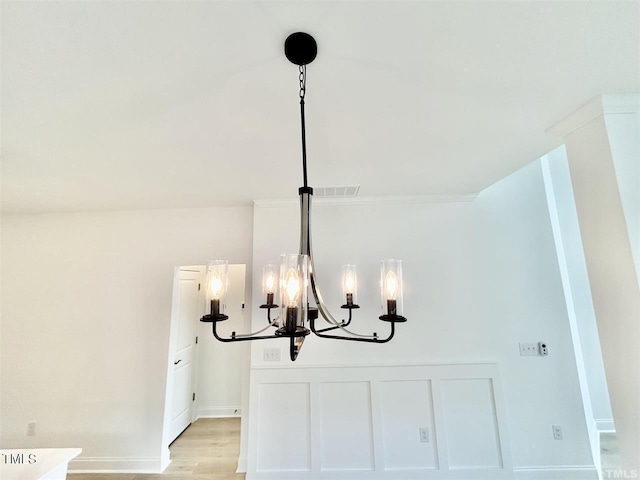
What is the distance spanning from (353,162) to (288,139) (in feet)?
1.84

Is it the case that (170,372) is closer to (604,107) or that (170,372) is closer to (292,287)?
(292,287)

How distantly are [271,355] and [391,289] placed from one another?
185 cm

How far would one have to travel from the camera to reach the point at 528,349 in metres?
2.50

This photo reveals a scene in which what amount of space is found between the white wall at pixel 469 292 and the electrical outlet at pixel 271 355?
45 mm

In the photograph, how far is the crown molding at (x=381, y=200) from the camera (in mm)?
2752

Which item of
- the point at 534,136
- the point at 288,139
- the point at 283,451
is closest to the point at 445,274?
the point at 534,136

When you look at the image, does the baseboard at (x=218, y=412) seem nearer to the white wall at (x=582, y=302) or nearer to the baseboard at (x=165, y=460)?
the baseboard at (x=165, y=460)

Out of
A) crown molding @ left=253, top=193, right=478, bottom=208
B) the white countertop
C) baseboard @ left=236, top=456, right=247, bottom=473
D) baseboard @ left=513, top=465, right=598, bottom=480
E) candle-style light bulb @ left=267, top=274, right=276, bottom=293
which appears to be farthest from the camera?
crown molding @ left=253, top=193, right=478, bottom=208

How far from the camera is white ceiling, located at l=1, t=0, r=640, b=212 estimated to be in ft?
2.98

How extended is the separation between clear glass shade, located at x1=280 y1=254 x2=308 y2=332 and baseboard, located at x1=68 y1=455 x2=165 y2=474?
2.86m

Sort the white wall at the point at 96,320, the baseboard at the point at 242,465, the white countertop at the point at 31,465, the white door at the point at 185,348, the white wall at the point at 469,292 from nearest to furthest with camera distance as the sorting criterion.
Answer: the white countertop at the point at 31,465 → the white wall at the point at 469,292 → the baseboard at the point at 242,465 → the white wall at the point at 96,320 → the white door at the point at 185,348

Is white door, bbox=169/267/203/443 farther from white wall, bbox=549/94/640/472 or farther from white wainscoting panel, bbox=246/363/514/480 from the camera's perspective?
white wall, bbox=549/94/640/472

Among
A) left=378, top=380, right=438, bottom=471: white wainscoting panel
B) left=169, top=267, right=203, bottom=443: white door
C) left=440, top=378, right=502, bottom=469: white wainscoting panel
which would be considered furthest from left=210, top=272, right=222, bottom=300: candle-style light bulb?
left=440, top=378, right=502, bottom=469: white wainscoting panel

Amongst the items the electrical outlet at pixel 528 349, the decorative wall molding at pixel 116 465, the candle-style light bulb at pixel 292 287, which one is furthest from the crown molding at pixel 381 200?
the decorative wall molding at pixel 116 465
